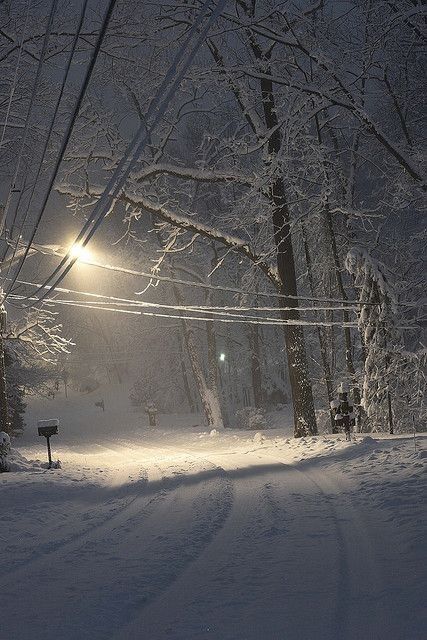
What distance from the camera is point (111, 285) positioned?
38344 millimetres

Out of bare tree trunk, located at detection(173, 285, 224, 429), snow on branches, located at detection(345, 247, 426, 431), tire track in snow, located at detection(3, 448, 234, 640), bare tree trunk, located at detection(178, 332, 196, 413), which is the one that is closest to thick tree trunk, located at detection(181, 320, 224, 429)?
bare tree trunk, located at detection(173, 285, 224, 429)

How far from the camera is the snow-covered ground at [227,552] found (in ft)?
10.1

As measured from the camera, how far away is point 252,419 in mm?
26359

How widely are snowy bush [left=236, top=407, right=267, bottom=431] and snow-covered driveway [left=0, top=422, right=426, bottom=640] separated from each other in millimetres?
17972

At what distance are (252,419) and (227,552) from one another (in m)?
22.2

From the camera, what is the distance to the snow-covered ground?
3.09 m

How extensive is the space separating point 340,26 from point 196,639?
12.0 meters

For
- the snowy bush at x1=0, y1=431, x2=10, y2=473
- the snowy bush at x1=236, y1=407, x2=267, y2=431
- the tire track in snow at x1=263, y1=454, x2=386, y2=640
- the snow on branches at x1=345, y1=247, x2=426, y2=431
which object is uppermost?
the snow on branches at x1=345, y1=247, x2=426, y2=431

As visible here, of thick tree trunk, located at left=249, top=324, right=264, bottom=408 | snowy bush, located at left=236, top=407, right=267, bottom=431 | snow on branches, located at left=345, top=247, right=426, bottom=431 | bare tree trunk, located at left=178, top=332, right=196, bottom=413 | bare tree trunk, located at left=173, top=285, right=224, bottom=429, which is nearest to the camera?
snow on branches, located at left=345, top=247, right=426, bottom=431

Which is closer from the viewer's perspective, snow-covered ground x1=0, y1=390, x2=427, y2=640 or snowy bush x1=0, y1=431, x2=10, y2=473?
snow-covered ground x1=0, y1=390, x2=427, y2=640

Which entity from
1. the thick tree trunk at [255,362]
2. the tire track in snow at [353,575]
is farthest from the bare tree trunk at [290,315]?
the thick tree trunk at [255,362]

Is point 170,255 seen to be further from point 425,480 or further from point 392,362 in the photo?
point 425,480

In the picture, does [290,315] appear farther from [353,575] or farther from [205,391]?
[205,391]

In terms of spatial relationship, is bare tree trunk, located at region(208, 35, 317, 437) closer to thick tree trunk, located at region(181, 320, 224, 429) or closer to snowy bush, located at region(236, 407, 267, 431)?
thick tree trunk, located at region(181, 320, 224, 429)
